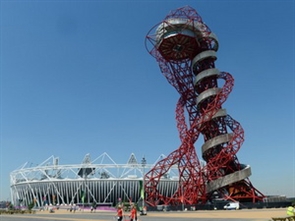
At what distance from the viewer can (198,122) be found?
5200 centimetres

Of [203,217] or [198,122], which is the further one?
[198,122]

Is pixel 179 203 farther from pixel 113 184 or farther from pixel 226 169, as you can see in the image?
pixel 113 184

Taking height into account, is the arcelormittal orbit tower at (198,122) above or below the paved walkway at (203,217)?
above

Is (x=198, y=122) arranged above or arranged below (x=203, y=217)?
above

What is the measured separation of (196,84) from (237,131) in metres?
10.4

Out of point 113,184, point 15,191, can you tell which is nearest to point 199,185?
point 113,184

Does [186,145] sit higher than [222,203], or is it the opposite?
[186,145]

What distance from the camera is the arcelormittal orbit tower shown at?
49625 mm

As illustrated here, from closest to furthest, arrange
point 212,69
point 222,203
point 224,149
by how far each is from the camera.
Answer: point 222,203, point 224,149, point 212,69

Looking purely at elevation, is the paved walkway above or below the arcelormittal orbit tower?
below

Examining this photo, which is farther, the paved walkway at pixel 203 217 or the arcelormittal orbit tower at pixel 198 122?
the arcelormittal orbit tower at pixel 198 122

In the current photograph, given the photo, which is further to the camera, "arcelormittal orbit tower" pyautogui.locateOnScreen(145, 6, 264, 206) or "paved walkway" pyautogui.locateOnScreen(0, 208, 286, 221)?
"arcelormittal orbit tower" pyautogui.locateOnScreen(145, 6, 264, 206)

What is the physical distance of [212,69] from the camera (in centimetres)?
5356

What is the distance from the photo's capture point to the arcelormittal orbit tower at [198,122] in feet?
163
